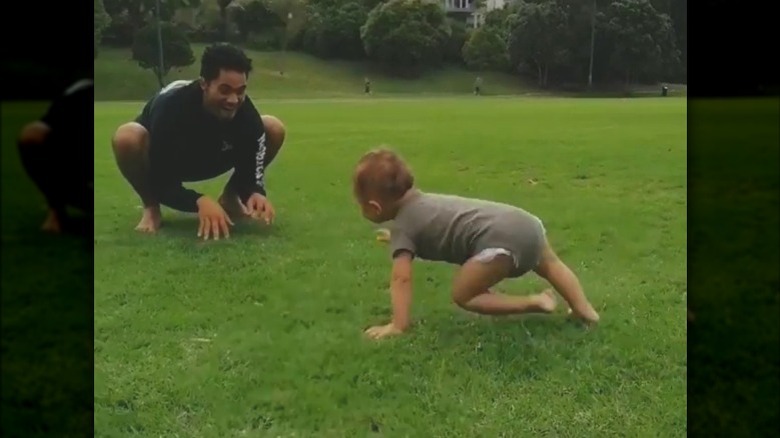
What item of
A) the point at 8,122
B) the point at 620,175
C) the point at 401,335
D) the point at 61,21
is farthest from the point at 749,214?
the point at 8,122

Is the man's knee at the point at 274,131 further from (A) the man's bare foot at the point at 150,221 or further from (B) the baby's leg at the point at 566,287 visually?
(B) the baby's leg at the point at 566,287

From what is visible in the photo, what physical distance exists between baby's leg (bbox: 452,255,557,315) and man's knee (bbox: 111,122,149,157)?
4.18ft

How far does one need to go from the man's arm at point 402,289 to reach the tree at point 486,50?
0.82 m

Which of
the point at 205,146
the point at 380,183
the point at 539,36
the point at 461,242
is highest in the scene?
the point at 539,36

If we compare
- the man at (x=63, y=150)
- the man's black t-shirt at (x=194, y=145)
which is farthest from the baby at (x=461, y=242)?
the man at (x=63, y=150)

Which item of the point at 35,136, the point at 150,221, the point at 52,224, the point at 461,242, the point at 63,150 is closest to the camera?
the point at 461,242

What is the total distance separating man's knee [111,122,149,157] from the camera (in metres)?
3.48

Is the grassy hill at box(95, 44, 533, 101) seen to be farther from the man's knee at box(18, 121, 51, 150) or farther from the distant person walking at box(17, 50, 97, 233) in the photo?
the man's knee at box(18, 121, 51, 150)

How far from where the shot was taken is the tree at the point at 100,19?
3.45 m

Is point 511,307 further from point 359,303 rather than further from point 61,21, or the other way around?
point 61,21

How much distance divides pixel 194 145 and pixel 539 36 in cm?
139

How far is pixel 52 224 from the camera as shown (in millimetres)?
7184

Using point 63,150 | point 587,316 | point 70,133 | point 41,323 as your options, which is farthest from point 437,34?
point 41,323

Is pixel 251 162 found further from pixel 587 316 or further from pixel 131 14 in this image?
pixel 587 316
